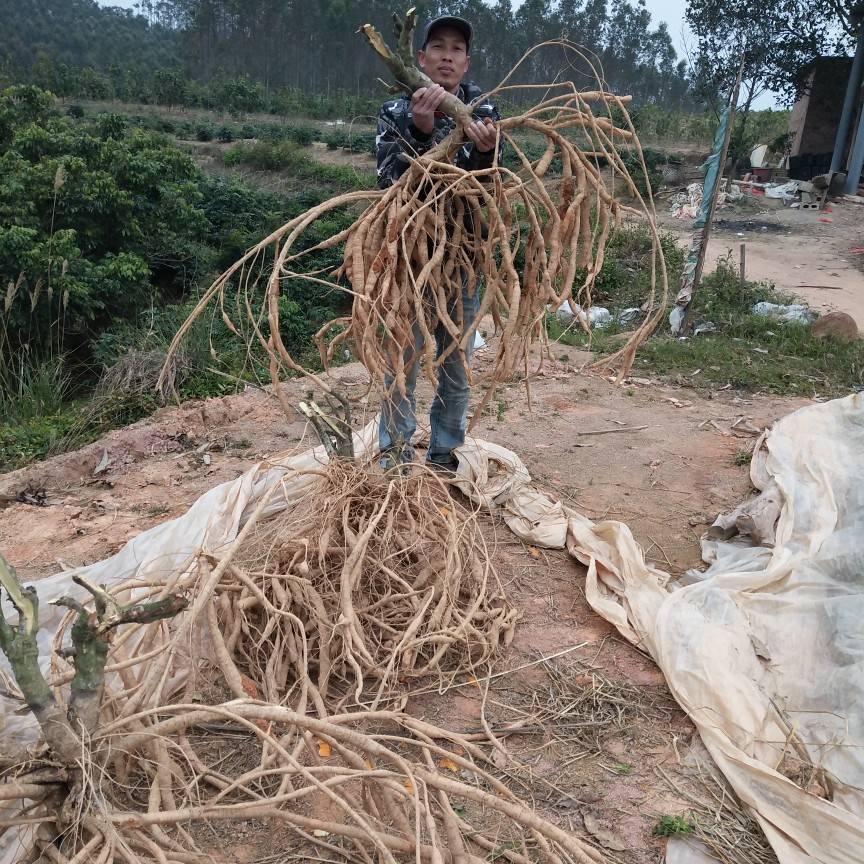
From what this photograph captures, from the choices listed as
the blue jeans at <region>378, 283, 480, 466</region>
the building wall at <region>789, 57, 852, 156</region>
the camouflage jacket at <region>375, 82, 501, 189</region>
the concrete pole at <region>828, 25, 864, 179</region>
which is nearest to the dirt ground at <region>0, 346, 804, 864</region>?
the blue jeans at <region>378, 283, 480, 466</region>

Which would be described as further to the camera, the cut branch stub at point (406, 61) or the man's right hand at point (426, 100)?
the man's right hand at point (426, 100)

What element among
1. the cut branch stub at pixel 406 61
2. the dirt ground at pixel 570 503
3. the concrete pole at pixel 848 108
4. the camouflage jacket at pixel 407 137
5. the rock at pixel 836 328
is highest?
the concrete pole at pixel 848 108

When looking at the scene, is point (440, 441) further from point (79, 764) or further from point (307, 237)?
point (307, 237)

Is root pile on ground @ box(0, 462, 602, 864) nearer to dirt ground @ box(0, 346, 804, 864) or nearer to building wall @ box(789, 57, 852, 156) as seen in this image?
dirt ground @ box(0, 346, 804, 864)

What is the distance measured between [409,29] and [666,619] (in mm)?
1726

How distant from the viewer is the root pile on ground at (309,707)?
1.26 metres

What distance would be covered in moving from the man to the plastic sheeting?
0.34 meters

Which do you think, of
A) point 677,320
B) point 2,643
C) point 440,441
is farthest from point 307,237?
point 2,643

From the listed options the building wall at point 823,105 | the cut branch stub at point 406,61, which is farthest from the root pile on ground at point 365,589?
the building wall at point 823,105

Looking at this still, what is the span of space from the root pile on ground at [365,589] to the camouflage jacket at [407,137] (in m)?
0.96

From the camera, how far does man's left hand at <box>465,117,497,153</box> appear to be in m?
1.91

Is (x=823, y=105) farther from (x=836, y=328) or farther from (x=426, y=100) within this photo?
(x=426, y=100)

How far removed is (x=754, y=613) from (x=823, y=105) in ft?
57.6

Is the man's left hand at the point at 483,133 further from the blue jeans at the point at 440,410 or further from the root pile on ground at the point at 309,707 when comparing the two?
the root pile on ground at the point at 309,707
